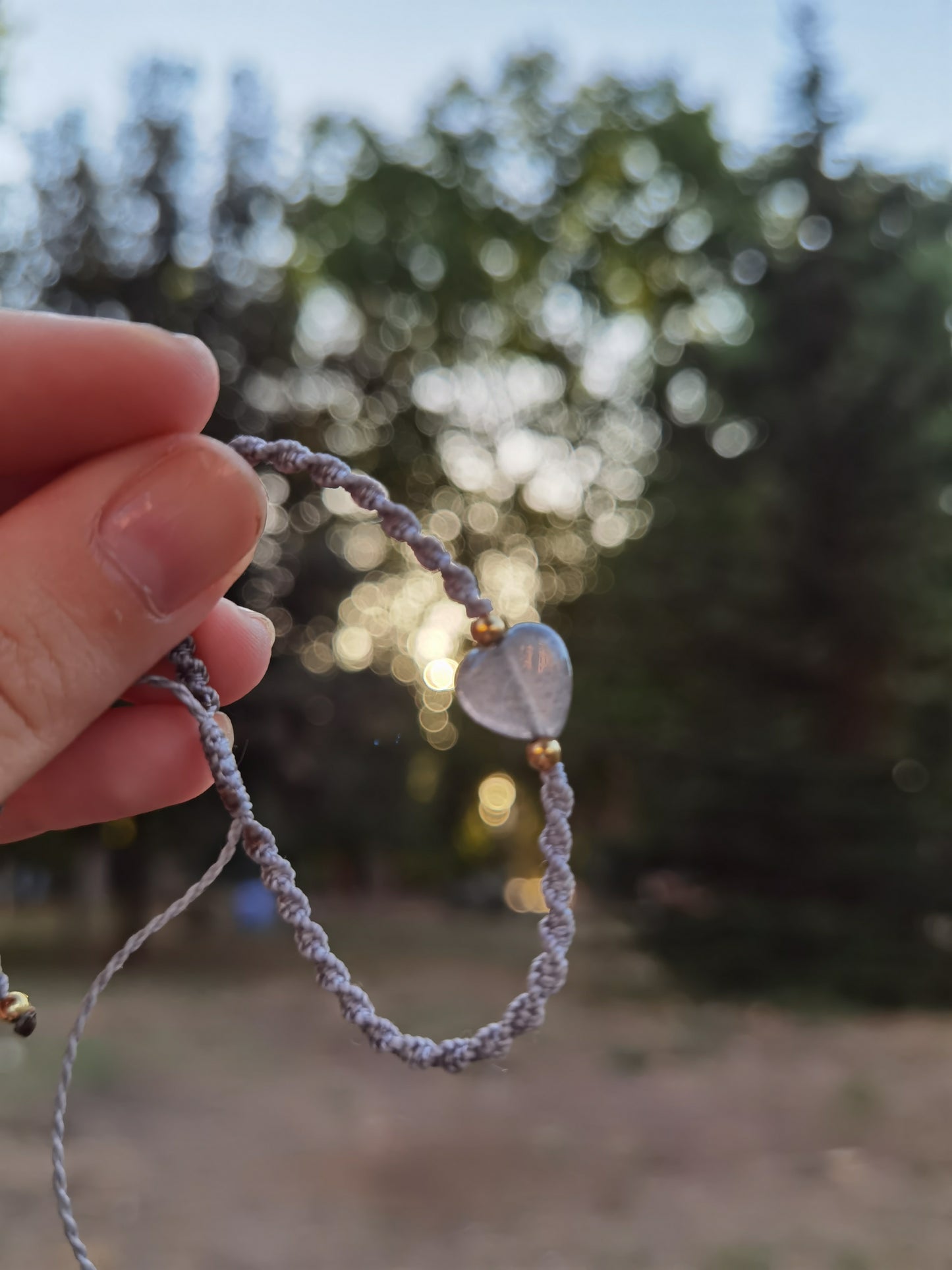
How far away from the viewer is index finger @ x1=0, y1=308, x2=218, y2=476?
2.65 ft

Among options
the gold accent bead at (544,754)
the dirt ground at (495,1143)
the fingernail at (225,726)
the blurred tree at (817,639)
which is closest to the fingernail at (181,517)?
the fingernail at (225,726)

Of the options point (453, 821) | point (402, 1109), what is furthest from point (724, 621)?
point (453, 821)

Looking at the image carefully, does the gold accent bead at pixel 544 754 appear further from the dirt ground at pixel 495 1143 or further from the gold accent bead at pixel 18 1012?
the dirt ground at pixel 495 1143

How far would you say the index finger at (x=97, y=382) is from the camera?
81 centimetres

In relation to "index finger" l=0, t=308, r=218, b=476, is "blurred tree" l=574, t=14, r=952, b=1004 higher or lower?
lower

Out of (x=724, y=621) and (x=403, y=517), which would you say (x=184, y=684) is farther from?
(x=724, y=621)

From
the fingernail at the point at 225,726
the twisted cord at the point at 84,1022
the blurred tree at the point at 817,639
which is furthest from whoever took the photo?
the blurred tree at the point at 817,639

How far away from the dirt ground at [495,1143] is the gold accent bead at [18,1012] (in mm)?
2056

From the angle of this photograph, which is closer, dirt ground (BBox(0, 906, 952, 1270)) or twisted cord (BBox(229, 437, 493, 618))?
twisted cord (BBox(229, 437, 493, 618))

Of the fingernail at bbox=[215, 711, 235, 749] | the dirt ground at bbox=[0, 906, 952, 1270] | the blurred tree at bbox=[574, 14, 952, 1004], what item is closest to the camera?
the fingernail at bbox=[215, 711, 235, 749]

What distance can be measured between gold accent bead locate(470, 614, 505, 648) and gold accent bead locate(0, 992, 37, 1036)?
1.40ft

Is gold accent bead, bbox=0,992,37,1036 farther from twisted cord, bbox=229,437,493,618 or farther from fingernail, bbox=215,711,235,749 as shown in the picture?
twisted cord, bbox=229,437,493,618

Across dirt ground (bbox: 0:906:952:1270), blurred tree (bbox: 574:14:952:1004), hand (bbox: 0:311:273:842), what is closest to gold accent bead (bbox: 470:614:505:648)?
hand (bbox: 0:311:273:842)

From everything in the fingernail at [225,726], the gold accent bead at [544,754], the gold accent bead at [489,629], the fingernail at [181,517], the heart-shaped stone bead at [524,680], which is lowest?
the fingernail at [225,726]
